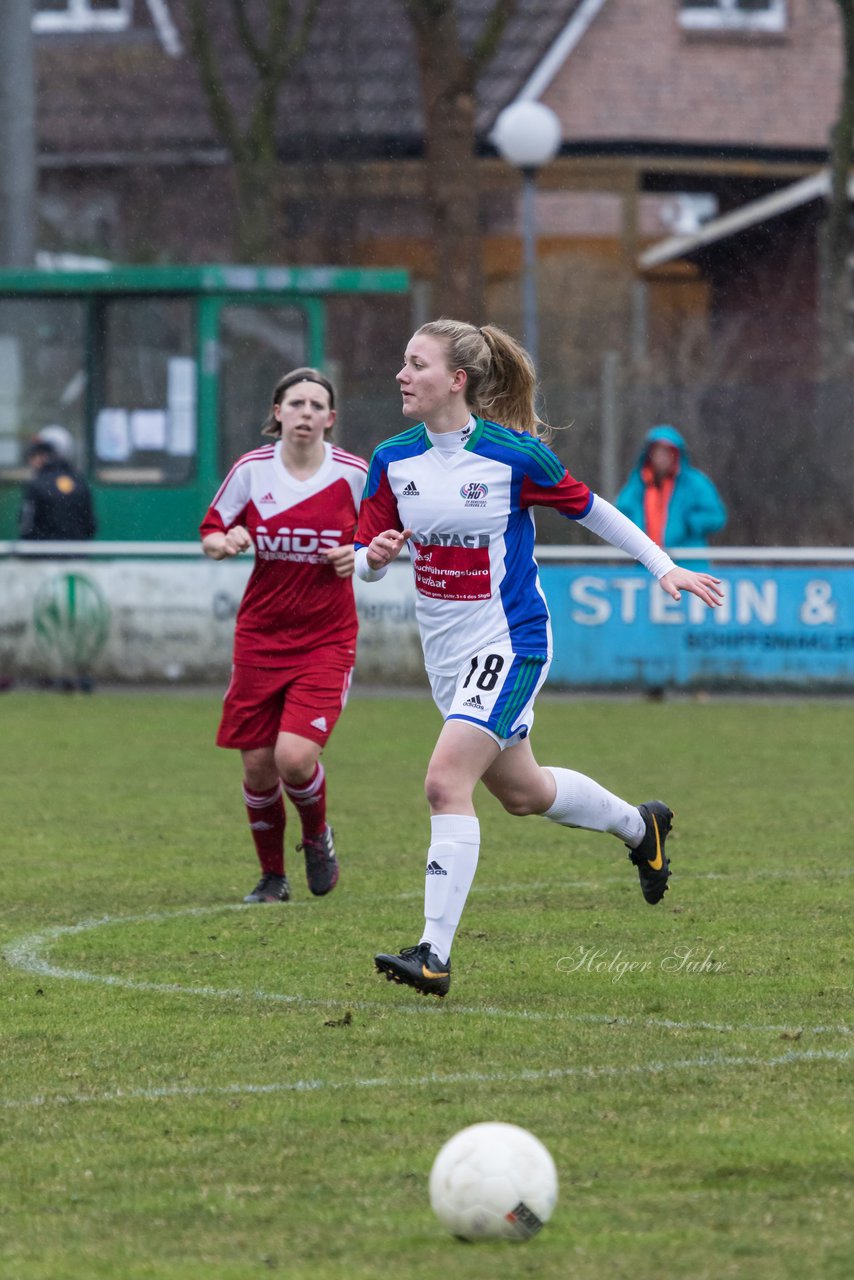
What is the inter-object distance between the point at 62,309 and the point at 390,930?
562 inches

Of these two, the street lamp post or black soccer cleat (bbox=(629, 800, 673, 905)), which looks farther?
the street lamp post

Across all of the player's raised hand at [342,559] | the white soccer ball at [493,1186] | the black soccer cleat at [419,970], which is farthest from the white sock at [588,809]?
the white soccer ball at [493,1186]

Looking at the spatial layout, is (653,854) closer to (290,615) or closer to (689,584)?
(689,584)

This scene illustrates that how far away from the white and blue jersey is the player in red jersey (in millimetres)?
1543

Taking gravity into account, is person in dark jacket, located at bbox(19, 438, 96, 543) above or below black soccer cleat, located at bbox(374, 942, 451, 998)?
above

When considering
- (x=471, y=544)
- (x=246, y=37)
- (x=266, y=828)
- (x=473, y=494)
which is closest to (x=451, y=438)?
(x=473, y=494)

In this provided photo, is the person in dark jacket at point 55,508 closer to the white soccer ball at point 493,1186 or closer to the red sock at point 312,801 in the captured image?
the red sock at point 312,801

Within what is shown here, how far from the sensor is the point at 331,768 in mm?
13094

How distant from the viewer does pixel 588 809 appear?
23.7 ft

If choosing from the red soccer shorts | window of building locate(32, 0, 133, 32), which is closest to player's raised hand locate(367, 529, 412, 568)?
the red soccer shorts

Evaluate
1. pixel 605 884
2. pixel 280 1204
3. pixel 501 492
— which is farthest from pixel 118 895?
pixel 280 1204

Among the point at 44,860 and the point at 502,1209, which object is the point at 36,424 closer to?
the point at 44,860

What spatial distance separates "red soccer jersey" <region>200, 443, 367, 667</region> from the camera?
27.6 feet

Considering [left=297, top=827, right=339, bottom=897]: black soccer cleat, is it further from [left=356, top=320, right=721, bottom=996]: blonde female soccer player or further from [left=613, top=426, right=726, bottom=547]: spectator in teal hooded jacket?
[left=613, top=426, right=726, bottom=547]: spectator in teal hooded jacket
